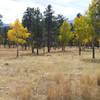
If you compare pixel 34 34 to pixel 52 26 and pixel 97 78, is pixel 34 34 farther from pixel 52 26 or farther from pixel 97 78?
pixel 97 78

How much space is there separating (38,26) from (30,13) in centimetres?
1757

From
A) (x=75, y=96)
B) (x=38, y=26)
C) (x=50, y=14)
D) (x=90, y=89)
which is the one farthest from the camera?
(x=50, y=14)

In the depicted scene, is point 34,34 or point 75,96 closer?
point 75,96

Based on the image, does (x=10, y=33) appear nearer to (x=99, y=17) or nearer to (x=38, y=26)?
(x=38, y=26)

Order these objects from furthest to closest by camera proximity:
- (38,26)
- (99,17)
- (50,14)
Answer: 1. (50,14)
2. (38,26)
3. (99,17)

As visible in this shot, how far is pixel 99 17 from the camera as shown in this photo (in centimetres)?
4809

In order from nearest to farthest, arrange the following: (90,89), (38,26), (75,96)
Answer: (75,96) → (90,89) → (38,26)

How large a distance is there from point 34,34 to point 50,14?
15078 mm

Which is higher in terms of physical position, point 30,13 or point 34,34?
point 30,13

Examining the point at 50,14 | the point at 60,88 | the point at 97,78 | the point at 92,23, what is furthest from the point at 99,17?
the point at 50,14

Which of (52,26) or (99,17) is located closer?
(99,17)

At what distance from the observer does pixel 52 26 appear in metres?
101

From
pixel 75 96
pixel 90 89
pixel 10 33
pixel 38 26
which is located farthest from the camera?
pixel 38 26

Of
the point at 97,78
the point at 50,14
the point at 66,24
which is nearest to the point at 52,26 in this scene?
the point at 50,14
